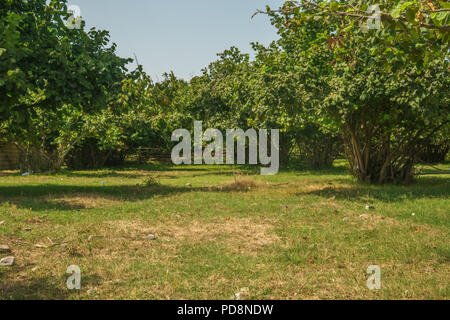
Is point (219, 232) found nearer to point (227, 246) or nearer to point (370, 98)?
point (227, 246)

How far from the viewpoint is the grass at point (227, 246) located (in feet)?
14.5

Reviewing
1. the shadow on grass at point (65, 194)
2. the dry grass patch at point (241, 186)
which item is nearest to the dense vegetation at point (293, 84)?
the shadow on grass at point (65, 194)

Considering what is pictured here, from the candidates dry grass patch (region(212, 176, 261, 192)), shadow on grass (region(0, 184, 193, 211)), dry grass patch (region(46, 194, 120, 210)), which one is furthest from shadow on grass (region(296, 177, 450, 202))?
dry grass patch (region(46, 194, 120, 210))

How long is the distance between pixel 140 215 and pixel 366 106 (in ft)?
27.3

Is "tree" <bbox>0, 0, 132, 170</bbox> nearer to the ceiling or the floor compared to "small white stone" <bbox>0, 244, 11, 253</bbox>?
nearer to the ceiling

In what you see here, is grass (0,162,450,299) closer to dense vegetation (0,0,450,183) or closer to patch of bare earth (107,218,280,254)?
patch of bare earth (107,218,280,254)

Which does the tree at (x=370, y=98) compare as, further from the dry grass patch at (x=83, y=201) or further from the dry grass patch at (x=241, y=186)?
the dry grass patch at (x=83, y=201)

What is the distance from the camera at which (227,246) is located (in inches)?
241

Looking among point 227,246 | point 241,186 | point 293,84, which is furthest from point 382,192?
point 227,246

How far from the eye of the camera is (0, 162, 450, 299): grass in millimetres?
4422

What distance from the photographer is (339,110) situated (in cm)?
1212

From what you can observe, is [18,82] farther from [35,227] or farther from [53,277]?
[53,277]

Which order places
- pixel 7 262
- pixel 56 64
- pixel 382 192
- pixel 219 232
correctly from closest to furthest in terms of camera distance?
pixel 7 262 < pixel 219 232 < pixel 56 64 < pixel 382 192
